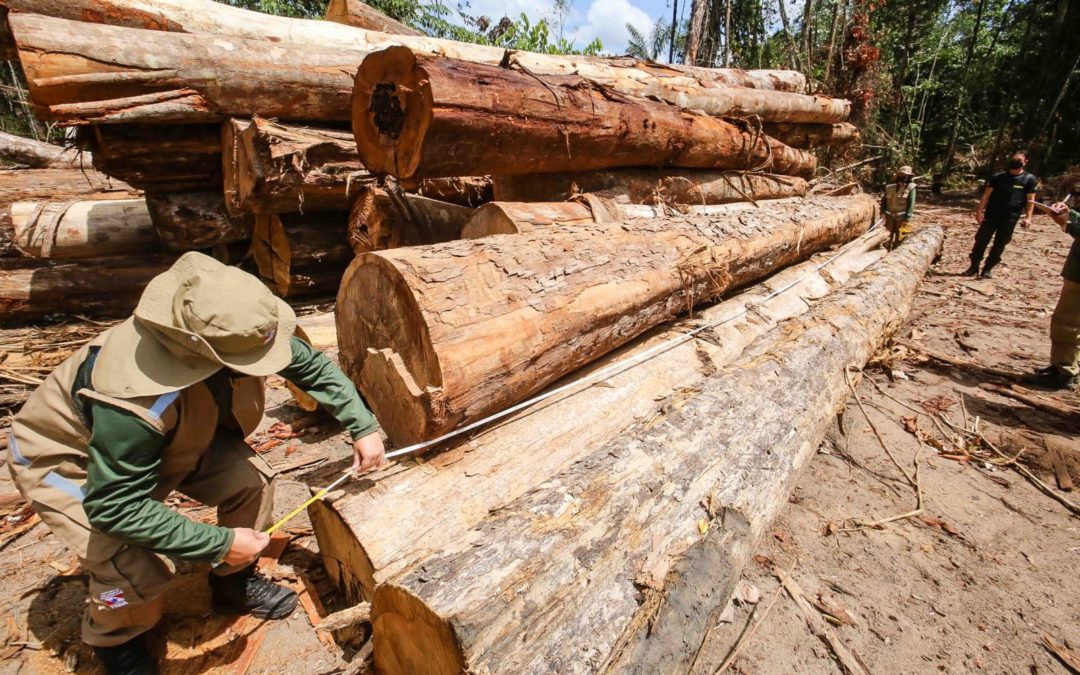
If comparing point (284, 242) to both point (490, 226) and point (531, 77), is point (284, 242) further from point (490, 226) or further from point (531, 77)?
point (531, 77)

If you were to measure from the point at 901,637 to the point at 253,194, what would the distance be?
4.65 m

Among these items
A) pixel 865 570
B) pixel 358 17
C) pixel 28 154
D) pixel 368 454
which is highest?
pixel 358 17

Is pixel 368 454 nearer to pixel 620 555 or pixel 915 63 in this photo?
pixel 620 555

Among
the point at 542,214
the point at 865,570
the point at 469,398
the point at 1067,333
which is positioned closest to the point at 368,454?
the point at 469,398

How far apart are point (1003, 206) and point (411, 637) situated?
9.72m

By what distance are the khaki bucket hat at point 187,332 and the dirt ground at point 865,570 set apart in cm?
99

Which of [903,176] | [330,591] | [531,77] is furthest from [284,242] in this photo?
[903,176]

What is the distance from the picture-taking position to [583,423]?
7.80ft

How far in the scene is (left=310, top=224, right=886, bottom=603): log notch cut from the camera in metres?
1.71

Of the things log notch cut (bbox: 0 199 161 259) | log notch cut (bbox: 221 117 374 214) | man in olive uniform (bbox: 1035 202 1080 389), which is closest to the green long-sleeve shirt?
log notch cut (bbox: 221 117 374 214)

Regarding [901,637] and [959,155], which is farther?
[959,155]

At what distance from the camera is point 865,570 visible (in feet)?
7.99

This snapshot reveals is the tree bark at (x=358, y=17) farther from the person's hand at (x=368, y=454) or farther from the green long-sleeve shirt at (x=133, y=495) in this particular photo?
the green long-sleeve shirt at (x=133, y=495)

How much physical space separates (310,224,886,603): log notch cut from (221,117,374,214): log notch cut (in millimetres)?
2667
